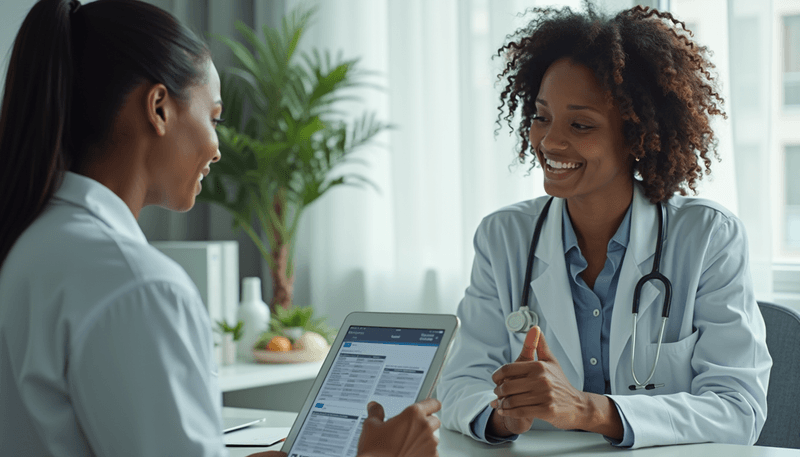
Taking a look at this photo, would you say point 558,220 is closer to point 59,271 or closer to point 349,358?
point 349,358

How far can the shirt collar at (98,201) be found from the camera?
0.77m

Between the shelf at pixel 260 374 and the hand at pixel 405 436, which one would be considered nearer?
the hand at pixel 405 436

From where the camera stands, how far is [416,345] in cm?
99

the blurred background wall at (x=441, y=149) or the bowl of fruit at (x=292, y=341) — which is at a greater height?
the blurred background wall at (x=441, y=149)

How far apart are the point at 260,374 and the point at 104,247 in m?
1.70

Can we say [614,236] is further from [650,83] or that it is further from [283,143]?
[283,143]

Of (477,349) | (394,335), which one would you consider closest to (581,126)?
(477,349)

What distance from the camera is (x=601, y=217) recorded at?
5.34 ft

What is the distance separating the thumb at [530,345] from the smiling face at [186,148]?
592 millimetres

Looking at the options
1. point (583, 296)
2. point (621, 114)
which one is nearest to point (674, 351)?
point (583, 296)

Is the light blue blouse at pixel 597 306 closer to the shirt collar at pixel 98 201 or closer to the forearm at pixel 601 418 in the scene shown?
the forearm at pixel 601 418

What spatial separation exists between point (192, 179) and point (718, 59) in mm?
2062

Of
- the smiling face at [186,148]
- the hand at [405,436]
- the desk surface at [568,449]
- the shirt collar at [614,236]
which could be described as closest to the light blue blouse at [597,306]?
the shirt collar at [614,236]

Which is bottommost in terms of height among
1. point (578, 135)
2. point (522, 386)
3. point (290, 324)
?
point (290, 324)
